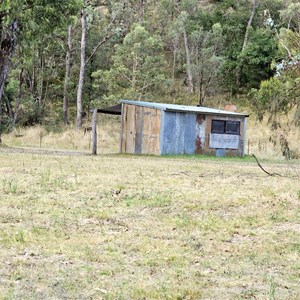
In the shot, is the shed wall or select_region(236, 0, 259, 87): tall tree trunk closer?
the shed wall

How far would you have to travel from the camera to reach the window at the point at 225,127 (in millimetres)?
24016

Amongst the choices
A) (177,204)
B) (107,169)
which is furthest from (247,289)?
(107,169)

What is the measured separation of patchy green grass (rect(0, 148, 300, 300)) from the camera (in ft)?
13.9

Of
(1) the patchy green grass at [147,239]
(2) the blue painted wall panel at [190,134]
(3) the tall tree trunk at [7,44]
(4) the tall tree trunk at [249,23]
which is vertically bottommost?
(1) the patchy green grass at [147,239]

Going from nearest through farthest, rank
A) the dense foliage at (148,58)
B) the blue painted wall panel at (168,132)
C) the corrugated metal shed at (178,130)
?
the blue painted wall panel at (168,132) < the corrugated metal shed at (178,130) < the dense foliage at (148,58)

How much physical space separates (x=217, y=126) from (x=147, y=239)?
18.6 meters

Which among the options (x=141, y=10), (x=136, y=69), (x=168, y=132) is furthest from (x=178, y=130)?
(x=141, y=10)

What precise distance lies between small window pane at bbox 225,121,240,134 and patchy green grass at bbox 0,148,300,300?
13.9m

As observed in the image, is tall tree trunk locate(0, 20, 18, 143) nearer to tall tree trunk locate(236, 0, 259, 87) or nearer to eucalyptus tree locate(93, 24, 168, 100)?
eucalyptus tree locate(93, 24, 168, 100)

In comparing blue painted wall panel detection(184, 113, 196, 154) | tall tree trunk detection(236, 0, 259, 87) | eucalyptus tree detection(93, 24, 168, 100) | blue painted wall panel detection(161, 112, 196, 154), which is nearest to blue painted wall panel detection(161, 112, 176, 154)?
blue painted wall panel detection(161, 112, 196, 154)

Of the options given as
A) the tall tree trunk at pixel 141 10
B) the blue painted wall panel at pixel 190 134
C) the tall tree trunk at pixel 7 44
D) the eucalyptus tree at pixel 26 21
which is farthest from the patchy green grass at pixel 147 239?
the tall tree trunk at pixel 141 10

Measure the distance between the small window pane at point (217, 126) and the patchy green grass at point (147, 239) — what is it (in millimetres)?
13500

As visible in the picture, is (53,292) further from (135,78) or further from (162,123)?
(135,78)

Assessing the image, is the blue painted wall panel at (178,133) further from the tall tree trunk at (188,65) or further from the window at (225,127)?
the tall tree trunk at (188,65)
